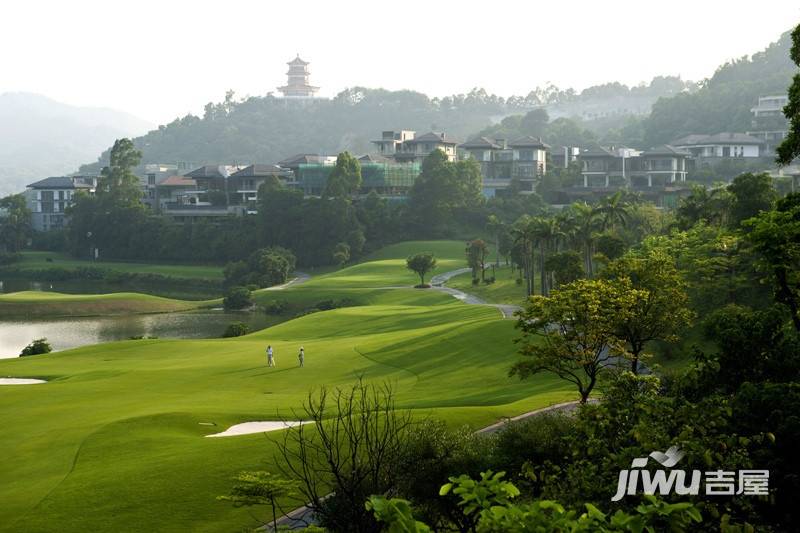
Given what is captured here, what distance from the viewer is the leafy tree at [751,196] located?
185ft

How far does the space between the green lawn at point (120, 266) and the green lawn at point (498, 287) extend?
42884 millimetres

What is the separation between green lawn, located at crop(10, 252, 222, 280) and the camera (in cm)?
13800

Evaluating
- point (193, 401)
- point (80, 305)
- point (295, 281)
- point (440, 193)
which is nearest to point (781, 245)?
point (193, 401)

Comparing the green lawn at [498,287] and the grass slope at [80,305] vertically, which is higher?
the green lawn at [498,287]

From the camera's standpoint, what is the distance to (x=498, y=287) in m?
95.2

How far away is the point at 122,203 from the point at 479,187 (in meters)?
61.3

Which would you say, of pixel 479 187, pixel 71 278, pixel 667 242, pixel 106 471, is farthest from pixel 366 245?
pixel 106 471

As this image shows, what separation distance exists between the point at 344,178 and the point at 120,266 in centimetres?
3649

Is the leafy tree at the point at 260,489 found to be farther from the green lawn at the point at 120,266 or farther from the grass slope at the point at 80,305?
the green lawn at the point at 120,266

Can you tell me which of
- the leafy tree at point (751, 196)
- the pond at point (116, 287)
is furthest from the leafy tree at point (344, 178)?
the leafy tree at point (751, 196)

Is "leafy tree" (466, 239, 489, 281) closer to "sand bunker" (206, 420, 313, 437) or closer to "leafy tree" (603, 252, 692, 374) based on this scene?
"leafy tree" (603, 252, 692, 374)

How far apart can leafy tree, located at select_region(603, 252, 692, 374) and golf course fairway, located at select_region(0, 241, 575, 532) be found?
12.3 ft

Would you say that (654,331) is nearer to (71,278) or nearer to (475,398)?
(475,398)

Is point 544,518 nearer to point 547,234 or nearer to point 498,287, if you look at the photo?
point 547,234
